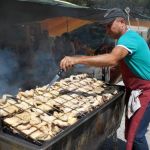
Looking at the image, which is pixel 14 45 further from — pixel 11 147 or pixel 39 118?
pixel 11 147

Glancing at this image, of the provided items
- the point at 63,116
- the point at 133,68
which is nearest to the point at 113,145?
the point at 133,68

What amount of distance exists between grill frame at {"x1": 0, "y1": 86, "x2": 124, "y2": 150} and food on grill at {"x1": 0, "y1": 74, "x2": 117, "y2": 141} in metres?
0.11

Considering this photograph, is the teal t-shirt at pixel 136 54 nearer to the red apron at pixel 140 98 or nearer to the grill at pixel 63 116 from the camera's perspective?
the red apron at pixel 140 98

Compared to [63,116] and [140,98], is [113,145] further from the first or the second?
[63,116]

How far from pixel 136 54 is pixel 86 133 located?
1.25m

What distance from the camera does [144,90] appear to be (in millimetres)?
4090

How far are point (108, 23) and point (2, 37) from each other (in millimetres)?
2810

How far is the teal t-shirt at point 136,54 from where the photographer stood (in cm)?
374

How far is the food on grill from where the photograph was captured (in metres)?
3.13

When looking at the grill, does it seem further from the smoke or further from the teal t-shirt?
the smoke

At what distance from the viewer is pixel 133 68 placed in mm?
3979

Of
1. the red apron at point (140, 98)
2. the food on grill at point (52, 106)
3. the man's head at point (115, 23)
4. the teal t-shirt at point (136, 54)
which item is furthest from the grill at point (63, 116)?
the man's head at point (115, 23)

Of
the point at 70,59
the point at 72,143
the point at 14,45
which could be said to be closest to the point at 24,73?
the point at 14,45

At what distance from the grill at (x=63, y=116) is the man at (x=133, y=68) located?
37 cm
